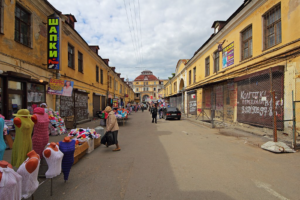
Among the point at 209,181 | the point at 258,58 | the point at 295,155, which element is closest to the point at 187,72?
the point at 258,58

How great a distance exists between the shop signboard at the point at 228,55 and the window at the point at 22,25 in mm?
12041

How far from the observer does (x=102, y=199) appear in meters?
2.81

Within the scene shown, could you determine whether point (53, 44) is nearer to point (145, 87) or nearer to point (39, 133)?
point (39, 133)

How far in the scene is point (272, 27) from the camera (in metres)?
8.14

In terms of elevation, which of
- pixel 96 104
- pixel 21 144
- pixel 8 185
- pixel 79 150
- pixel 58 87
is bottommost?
pixel 79 150

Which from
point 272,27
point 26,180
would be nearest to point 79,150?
point 26,180

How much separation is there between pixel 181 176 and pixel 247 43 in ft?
32.3

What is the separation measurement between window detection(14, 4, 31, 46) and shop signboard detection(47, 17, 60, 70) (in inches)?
40.4

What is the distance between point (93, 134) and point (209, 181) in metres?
4.35

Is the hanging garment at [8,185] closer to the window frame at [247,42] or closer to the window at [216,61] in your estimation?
the window frame at [247,42]

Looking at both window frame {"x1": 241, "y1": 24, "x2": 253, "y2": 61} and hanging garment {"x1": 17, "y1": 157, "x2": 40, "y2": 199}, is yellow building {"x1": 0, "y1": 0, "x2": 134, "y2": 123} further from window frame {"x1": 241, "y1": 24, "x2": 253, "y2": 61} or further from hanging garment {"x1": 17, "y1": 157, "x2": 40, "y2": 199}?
→ window frame {"x1": 241, "y1": 24, "x2": 253, "y2": 61}

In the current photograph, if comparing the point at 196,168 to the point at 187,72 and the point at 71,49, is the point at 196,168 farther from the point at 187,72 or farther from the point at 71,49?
the point at 187,72

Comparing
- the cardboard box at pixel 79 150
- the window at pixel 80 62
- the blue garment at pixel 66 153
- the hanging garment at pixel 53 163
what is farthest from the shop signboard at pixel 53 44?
the hanging garment at pixel 53 163

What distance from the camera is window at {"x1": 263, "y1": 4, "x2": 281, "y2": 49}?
772 centimetres
